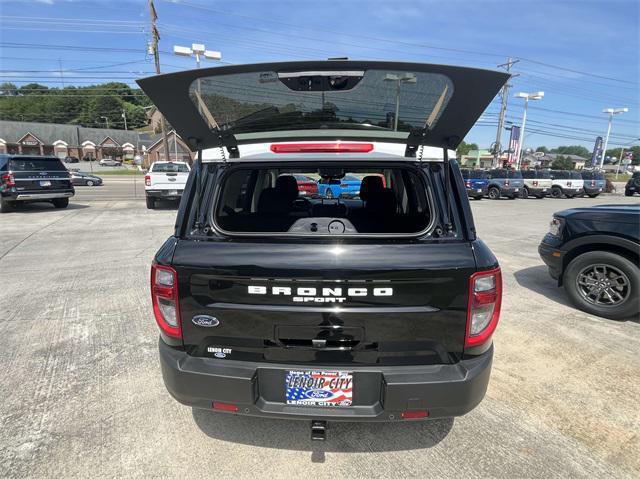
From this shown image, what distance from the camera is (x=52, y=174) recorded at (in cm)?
1165

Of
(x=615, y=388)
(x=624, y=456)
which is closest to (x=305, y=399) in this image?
(x=624, y=456)

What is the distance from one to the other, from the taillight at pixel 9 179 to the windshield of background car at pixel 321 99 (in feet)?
39.4

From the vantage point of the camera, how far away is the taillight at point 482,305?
1.84 meters

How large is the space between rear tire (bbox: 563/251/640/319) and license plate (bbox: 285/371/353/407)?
372 cm

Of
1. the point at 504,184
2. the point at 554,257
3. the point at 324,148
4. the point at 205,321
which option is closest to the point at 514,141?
the point at 504,184

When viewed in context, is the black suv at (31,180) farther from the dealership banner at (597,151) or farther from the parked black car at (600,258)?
the dealership banner at (597,151)

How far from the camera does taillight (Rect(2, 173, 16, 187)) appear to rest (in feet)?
35.3

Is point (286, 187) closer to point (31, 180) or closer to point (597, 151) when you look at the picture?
point (31, 180)

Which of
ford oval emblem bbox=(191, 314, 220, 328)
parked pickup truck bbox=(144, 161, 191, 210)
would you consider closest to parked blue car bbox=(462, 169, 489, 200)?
parked pickup truck bbox=(144, 161, 191, 210)

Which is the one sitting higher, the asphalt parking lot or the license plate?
the license plate

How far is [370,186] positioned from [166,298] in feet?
6.71

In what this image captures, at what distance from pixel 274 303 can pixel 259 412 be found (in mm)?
569

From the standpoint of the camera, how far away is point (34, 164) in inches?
444

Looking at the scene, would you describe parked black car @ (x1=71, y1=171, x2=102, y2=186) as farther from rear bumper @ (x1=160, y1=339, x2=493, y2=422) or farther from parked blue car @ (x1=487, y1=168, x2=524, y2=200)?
rear bumper @ (x1=160, y1=339, x2=493, y2=422)
